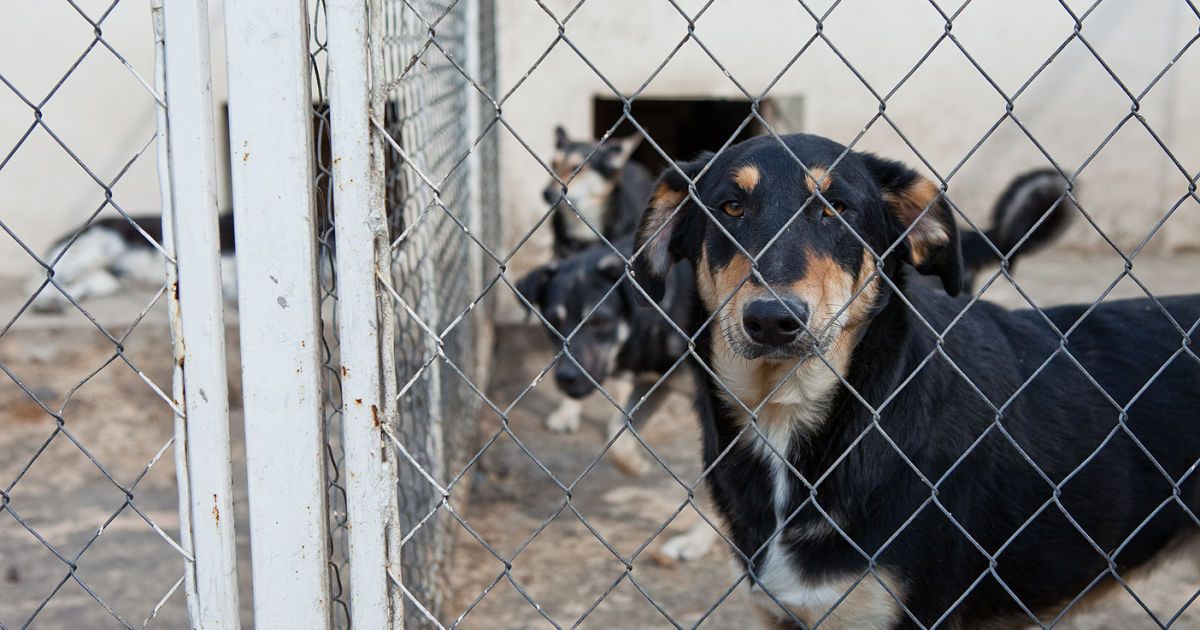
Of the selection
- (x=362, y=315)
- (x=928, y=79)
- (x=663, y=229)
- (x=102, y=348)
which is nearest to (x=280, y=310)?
(x=362, y=315)

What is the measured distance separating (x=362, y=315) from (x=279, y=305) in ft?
0.43

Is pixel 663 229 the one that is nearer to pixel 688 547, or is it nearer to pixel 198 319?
pixel 198 319

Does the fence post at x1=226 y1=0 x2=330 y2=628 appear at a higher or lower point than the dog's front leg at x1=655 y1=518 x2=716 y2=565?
higher

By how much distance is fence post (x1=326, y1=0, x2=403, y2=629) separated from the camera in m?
1.56

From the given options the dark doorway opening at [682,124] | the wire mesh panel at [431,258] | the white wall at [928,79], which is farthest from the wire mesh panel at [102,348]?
the dark doorway opening at [682,124]

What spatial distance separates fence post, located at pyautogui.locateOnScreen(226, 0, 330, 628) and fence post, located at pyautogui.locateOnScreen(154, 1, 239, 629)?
59 mm

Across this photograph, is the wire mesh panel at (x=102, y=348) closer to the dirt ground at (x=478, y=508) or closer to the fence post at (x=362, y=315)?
the dirt ground at (x=478, y=508)

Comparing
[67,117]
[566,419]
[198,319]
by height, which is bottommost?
[566,419]

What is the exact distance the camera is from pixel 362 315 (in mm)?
1612

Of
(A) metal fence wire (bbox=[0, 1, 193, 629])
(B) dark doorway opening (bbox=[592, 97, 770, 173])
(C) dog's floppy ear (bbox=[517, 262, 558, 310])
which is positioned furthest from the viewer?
(B) dark doorway opening (bbox=[592, 97, 770, 173])

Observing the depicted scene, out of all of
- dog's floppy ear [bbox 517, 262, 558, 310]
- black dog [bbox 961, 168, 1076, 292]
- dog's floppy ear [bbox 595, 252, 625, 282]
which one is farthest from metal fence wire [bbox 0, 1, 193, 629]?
black dog [bbox 961, 168, 1076, 292]

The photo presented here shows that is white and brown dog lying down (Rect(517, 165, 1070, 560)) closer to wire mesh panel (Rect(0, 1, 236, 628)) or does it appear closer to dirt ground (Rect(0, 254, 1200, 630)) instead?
Answer: dirt ground (Rect(0, 254, 1200, 630))

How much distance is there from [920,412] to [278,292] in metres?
1.43

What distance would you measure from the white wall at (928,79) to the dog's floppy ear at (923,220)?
4.68 meters
